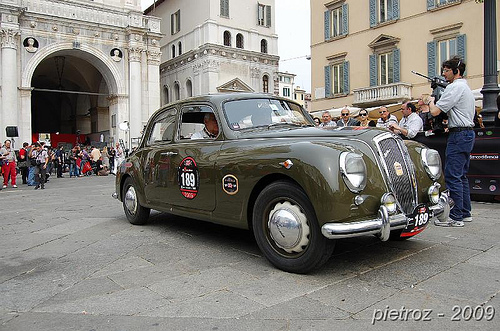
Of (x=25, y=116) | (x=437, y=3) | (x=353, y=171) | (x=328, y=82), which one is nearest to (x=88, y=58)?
(x=25, y=116)

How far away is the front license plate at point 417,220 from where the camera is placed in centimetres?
350

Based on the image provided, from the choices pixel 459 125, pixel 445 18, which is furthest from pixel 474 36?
pixel 459 125

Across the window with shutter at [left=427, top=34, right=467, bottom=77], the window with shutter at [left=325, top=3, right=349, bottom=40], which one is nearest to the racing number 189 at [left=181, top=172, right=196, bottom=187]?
the window with shutter at [left=427, top=34, right=467, bottom=77]

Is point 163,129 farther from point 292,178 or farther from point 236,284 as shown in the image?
point 236,284

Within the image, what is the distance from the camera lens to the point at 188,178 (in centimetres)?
460

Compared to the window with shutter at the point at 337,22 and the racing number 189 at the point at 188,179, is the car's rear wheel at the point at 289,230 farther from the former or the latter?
the window with shutter at the point at 337,22

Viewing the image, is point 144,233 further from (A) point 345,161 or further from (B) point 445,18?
(B) point 445,18

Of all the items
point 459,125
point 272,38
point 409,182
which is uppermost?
point 272,38

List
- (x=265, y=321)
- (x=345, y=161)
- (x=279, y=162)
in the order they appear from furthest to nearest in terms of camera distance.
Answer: (x=279, y=162), (x=345, y=161), (x=265, y=321)

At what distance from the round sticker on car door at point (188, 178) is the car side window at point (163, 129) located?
650 millimetres

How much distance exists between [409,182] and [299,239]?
1.14 m

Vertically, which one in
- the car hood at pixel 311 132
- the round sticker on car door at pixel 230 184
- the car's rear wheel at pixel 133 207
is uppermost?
the car hood at pixel 311 132

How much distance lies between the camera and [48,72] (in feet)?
120

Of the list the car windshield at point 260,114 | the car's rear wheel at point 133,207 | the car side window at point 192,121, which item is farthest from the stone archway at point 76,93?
the car windshield at point 260,114
